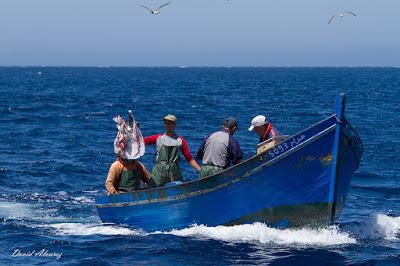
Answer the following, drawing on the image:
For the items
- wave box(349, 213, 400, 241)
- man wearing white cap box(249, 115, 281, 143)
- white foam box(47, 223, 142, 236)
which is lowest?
white foam box(47, 223, 142, 236)

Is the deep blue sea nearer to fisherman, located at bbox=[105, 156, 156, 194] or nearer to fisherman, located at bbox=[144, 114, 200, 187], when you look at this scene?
fisherman, located at bbox=[105, 156, 156, 194]

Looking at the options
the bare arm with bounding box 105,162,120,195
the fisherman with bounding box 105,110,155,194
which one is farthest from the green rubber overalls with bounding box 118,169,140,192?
the bare arm with bounding box 105,162,120,195

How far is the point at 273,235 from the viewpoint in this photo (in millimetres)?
14961

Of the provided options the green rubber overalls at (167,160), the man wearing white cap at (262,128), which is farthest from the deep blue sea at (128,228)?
the man wearing white cap at (262,128)

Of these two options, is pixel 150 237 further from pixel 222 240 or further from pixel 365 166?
pixel 365 166

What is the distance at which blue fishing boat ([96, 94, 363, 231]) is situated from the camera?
14445mm

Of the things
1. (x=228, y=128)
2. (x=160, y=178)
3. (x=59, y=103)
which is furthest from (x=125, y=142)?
(x=59, y=103)

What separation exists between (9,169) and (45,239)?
30.8 ft

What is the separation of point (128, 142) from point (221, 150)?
1947 millimetres

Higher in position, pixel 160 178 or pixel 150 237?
pixel 160 178

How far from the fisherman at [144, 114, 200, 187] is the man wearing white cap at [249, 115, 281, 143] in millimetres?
1510

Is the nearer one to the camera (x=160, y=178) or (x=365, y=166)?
(x=160, y=178)

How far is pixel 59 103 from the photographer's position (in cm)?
5794

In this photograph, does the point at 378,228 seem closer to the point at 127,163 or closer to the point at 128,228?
the point at 128,228
